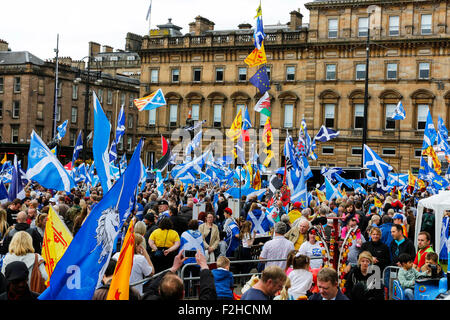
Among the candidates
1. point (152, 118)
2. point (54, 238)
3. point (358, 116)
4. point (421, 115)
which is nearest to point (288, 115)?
point (358, 116)

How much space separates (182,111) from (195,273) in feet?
171

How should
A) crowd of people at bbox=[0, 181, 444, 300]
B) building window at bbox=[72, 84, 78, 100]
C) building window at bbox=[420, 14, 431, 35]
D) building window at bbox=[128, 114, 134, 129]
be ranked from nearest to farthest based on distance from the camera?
crowd of people at bbox=[0, 181, 444, 300] → building window at bbox=[420, 14, 431, 35] → building window at bbox=[72, 84, 78, 100] → building window at bbox=[128, 114, 134, 129]

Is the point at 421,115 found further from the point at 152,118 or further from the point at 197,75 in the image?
the point at 152,118

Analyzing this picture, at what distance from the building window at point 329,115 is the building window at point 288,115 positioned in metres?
3.10

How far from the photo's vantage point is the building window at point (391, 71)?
55688 millimetres

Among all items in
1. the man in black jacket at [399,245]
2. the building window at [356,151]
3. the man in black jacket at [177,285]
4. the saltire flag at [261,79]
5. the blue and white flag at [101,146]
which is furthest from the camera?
the building window at [356,151]

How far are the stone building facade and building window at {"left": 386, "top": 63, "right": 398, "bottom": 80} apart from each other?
8 centimetres

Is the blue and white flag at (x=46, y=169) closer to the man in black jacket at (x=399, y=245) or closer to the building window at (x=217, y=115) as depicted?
the man in black jacket at (x=399, y=245)

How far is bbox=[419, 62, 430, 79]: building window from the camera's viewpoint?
54750 mm

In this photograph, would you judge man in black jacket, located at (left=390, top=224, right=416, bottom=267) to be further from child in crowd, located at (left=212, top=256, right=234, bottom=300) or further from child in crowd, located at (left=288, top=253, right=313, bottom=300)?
child in crowd, located at (left=212, top=256, right=234, bottom=300)

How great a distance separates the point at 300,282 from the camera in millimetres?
7984

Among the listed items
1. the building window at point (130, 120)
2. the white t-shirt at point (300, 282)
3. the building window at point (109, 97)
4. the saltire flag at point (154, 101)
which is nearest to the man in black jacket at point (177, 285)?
the white t-shirt at point (300, 282)

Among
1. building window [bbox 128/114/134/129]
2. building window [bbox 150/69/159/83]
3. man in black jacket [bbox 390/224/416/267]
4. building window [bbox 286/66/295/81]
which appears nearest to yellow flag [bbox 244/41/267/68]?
man in black jacket [bbox 390/224/416/267]

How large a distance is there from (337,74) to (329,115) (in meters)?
3.60
